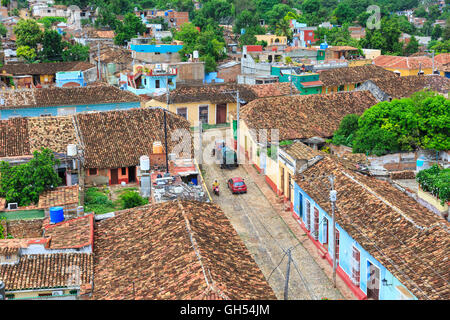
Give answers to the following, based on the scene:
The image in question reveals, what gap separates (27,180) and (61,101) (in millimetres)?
18500

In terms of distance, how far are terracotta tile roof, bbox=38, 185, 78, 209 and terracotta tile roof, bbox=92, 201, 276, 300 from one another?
220 centimetres

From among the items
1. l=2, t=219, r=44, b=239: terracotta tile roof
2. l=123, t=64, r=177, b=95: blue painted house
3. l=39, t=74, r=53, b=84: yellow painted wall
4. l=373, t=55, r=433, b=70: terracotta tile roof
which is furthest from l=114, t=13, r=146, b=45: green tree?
l=2, t=219, r=44, b=239: terracotta tile roof

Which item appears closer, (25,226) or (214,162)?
(25,226)

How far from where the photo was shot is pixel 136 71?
155 ft

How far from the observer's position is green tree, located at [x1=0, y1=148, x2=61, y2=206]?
20.3m

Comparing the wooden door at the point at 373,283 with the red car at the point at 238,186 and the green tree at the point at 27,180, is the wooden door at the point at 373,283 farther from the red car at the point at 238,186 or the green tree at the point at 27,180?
the green tree at the point at 27,180

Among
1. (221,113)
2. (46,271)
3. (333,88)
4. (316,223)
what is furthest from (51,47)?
(46,271)

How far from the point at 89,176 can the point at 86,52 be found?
3712 cm

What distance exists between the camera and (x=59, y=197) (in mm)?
20234

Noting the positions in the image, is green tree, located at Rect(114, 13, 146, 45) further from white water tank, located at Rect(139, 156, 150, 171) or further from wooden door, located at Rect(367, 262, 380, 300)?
wooden door, located at Rect(367, 262, 380, 300)

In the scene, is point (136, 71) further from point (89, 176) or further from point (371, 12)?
point (371, 12)

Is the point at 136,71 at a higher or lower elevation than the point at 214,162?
higher
